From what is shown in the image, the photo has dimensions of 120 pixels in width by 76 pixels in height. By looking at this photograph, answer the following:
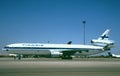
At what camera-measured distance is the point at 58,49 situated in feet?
263

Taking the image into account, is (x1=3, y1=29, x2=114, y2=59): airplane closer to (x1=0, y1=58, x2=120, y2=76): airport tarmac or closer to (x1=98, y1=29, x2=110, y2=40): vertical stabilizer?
(x1=98, y1=29, x2=110, y2=40): vertical stabilizer

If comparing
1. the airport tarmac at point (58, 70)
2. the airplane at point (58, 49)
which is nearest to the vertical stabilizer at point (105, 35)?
the airplane at point (58, 49)

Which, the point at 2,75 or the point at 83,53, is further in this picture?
the point at 83,53

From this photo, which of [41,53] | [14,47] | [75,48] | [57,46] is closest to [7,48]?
[14,47]

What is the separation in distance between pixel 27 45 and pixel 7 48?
6.15 m

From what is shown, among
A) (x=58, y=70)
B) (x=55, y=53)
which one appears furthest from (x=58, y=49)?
(x=58, y=70)

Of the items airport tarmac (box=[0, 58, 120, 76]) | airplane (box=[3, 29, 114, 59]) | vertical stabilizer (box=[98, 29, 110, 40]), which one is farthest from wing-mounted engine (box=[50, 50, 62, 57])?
airport tarmac (box=[0, 58, 120, 76])

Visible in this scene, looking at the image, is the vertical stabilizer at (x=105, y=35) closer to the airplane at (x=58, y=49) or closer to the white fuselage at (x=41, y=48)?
the airplane at (x=58, y=49)

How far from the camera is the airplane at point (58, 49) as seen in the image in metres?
Answer: 77.5

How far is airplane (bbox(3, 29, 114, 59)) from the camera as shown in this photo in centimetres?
7750

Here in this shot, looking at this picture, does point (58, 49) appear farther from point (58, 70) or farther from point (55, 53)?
point (58, 70)

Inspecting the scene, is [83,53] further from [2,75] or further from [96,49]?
[2,75]

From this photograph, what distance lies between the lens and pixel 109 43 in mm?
83625

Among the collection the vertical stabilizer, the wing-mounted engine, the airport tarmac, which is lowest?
the airport tarmac
